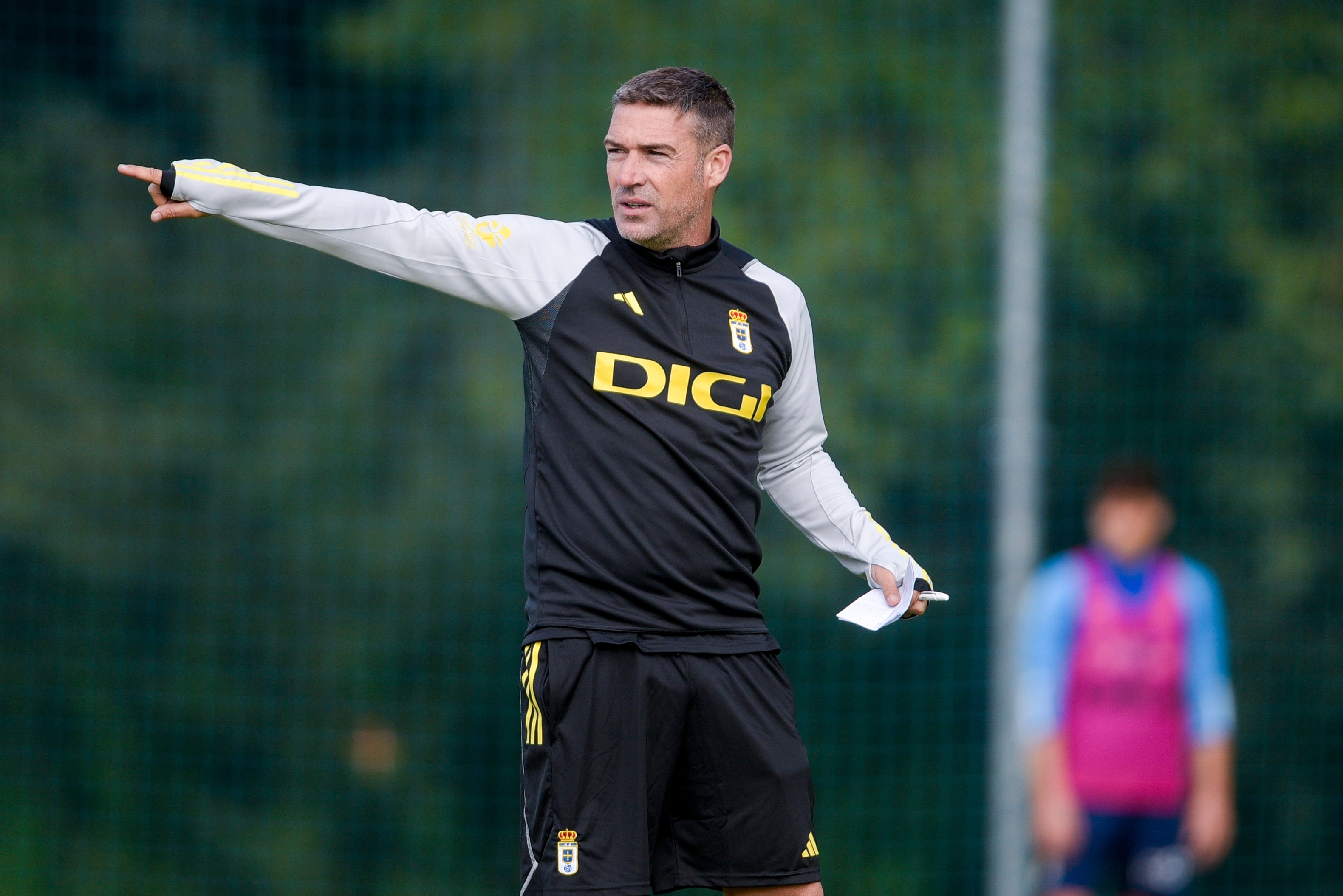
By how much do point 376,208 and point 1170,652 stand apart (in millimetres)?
3777

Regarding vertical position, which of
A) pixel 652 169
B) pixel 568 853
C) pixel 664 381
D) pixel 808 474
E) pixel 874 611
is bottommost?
pixel 568 853

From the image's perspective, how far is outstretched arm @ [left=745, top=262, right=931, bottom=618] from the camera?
3506mm

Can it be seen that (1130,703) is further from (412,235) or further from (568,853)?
(412,235)

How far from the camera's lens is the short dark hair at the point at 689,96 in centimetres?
331

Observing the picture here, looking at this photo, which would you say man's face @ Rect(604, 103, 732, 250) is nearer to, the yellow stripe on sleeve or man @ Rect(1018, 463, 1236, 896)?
the yellow stripe on sleeve

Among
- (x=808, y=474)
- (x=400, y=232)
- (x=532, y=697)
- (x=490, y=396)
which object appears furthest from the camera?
(x=490, y=396)

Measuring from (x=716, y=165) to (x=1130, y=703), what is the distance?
323 cm

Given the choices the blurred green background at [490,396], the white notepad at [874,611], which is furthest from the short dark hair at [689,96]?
the blurred green background at [490,396]

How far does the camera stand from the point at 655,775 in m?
3.21

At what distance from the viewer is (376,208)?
3.10 m

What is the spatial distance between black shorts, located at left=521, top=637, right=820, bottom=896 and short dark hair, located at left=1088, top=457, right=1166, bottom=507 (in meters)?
2.81

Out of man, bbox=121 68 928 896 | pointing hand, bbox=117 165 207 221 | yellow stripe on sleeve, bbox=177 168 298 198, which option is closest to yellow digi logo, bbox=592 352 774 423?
man, bbox=121 68 928 896

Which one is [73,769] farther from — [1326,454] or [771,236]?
[1326,454]

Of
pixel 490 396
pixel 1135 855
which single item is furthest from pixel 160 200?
pixel 490 396
